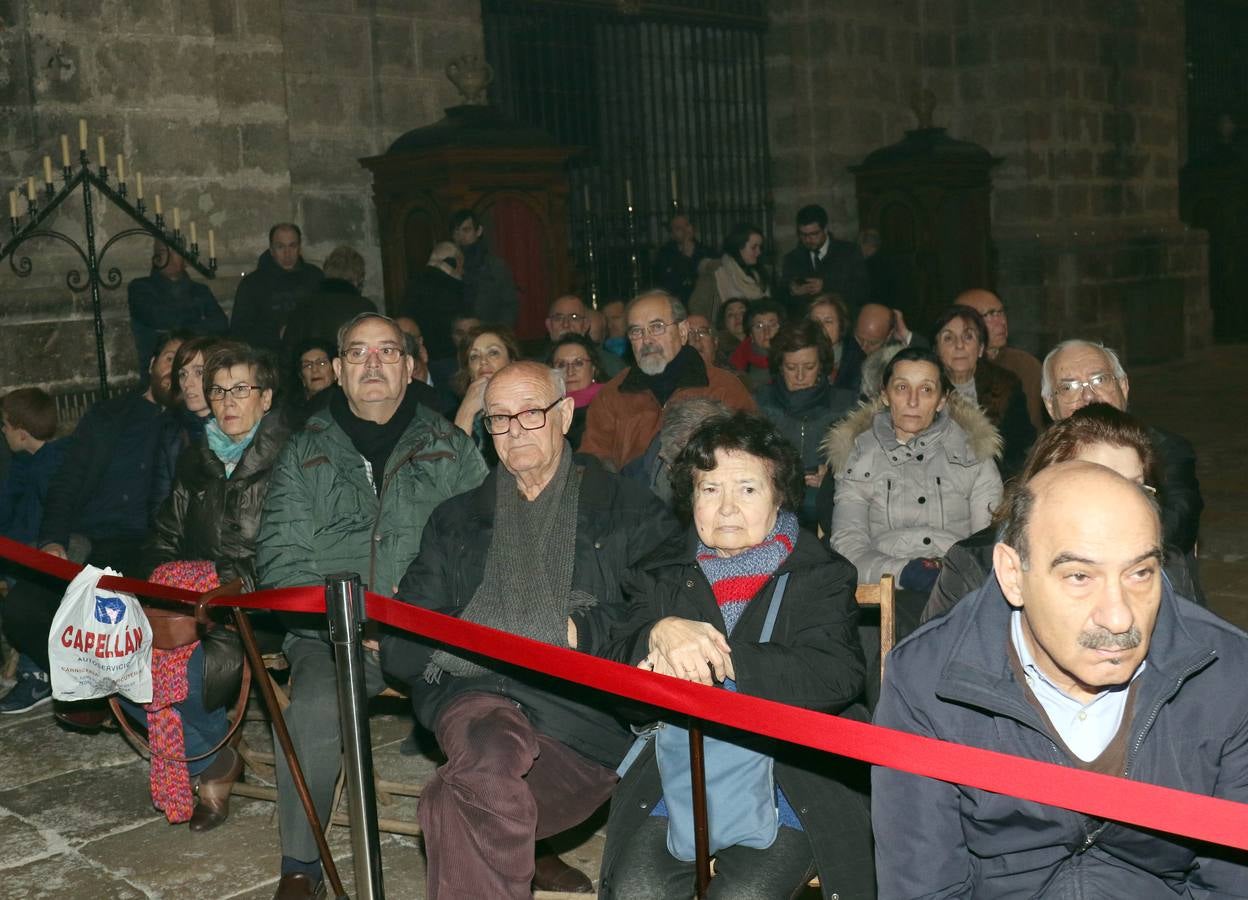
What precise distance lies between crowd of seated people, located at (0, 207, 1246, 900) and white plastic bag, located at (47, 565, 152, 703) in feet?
0.68

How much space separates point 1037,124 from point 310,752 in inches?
558

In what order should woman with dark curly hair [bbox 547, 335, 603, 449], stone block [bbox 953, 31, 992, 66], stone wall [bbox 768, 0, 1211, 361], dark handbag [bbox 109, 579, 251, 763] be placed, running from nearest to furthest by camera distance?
dark handbag [bbox 109, 579, 251, 763] → woman with dark curly hair [bbox 547, 335, 603, 449] → stone wall [bbox 768, 0, 1211, 361] → stone block [bbox 953, 31, 992, 66]

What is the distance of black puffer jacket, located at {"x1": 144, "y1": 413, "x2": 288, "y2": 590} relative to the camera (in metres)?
4.95

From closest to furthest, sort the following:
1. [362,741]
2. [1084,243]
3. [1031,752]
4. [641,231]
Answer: [1031,752]
[362,741]
[641,231]
[1084,243]

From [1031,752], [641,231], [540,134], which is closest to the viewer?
[1031,752]

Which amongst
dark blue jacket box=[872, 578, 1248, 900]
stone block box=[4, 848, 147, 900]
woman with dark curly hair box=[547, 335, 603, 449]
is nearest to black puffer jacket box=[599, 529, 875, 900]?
dark blue jacket box=[872, 578, 1248, 900]

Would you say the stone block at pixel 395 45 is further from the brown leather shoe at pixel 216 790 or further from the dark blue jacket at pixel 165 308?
the brown leather shoe at pixel 216 790

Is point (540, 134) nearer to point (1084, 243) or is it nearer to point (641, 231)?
point (641, 231)

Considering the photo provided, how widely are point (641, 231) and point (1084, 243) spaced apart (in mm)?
5727

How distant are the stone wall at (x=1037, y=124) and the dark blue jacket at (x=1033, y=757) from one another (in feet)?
43.2

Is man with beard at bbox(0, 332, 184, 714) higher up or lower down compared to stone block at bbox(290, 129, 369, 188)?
lower down

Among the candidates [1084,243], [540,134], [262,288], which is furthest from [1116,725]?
[1084,243]

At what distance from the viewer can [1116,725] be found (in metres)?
2.59

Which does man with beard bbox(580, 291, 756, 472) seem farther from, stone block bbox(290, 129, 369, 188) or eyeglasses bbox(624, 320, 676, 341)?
stone block bbox(290, 129, 369, 188)
